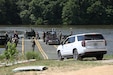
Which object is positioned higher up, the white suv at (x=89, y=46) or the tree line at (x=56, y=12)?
the tree line at (x=56, y=12)

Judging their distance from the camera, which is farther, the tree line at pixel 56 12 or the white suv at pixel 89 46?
the tree line at pixel 56 12

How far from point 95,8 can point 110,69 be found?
122437mm

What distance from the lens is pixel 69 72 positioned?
47.8 ft

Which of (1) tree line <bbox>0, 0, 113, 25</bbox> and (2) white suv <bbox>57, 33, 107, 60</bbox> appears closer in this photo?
(2) white suv <bbox>57, 33, 107, 60</bbox>

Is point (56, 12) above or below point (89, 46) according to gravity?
above

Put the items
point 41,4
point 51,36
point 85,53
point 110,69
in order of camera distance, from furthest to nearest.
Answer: point 41,4
point 51,36
point 85,53
point 110,69

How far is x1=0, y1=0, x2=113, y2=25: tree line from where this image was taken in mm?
135125

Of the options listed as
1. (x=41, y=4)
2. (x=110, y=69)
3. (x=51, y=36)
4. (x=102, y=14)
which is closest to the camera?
(x=110, y=69)

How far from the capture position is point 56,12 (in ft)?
481

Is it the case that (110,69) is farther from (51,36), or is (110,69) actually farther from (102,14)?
(102,14)

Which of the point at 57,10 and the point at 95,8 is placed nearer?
the point at 95,8

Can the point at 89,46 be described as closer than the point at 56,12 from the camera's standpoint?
Yes

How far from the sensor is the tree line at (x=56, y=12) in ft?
443

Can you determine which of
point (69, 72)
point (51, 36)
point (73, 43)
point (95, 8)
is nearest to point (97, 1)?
point (95, 8)
